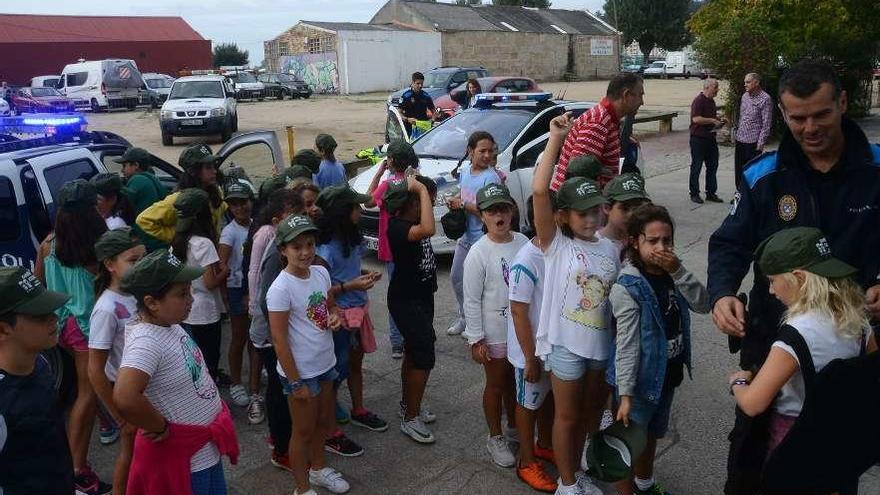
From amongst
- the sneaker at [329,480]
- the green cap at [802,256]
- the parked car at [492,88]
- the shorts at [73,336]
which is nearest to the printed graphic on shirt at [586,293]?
the green cap at [802,256]

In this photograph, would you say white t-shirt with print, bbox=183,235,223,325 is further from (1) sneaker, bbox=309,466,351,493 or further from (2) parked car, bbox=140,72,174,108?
(2) parked car, bbox=140,72,174,108

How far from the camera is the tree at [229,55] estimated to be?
6519 centimetres

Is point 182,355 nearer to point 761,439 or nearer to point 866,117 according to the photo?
point 761,439

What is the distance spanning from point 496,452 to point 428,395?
40.7 inches

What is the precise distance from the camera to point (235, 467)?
13.9 ft

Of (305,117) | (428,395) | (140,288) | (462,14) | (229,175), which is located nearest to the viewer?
(140,288)

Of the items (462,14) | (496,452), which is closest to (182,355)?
(496,452)

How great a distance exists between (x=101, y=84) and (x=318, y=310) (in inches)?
1229

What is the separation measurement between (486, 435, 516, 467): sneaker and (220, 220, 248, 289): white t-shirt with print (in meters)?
2.11

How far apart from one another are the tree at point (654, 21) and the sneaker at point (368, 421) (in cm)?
6062

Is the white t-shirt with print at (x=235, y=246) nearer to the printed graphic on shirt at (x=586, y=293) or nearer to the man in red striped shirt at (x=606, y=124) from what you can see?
the man in red striped shirt at (x=606, y=124)

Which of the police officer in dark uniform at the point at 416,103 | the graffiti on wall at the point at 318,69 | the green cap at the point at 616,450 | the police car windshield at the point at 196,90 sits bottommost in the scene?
the green cap at the point at 616,450

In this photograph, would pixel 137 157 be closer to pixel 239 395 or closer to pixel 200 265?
pixel 200 265

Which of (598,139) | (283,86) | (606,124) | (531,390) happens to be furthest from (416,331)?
(283,86)
